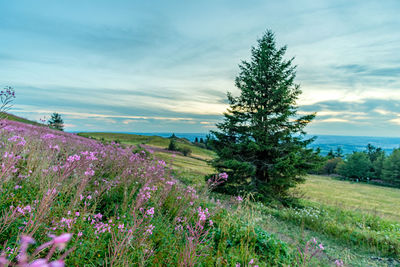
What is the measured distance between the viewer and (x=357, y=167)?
216 ft

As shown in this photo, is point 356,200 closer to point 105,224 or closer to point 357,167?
point 105,224

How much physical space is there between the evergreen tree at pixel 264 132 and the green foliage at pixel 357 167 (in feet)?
221

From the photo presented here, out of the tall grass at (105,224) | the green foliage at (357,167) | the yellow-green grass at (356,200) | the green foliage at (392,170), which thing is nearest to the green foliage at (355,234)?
the tall grass at (105,224)

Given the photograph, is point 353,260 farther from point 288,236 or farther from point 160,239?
point 160,239

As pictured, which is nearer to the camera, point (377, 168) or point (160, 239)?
point (160, 239)

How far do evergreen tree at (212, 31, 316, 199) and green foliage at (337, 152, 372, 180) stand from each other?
221 feet

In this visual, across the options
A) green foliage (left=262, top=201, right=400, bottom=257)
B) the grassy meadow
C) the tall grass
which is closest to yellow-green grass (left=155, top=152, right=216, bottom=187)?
the grassy meadow

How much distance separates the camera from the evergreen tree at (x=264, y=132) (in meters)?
12.2

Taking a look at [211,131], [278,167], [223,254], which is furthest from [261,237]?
[211,131]

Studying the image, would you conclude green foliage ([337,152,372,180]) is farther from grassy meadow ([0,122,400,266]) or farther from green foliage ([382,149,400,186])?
grassy meadow ([0,122,400,266])

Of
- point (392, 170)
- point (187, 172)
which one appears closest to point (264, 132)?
point (187, 172)

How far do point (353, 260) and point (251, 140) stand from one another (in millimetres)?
7641

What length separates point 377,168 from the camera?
2628 inches

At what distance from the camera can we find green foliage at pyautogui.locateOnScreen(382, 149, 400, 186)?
58406 mm
